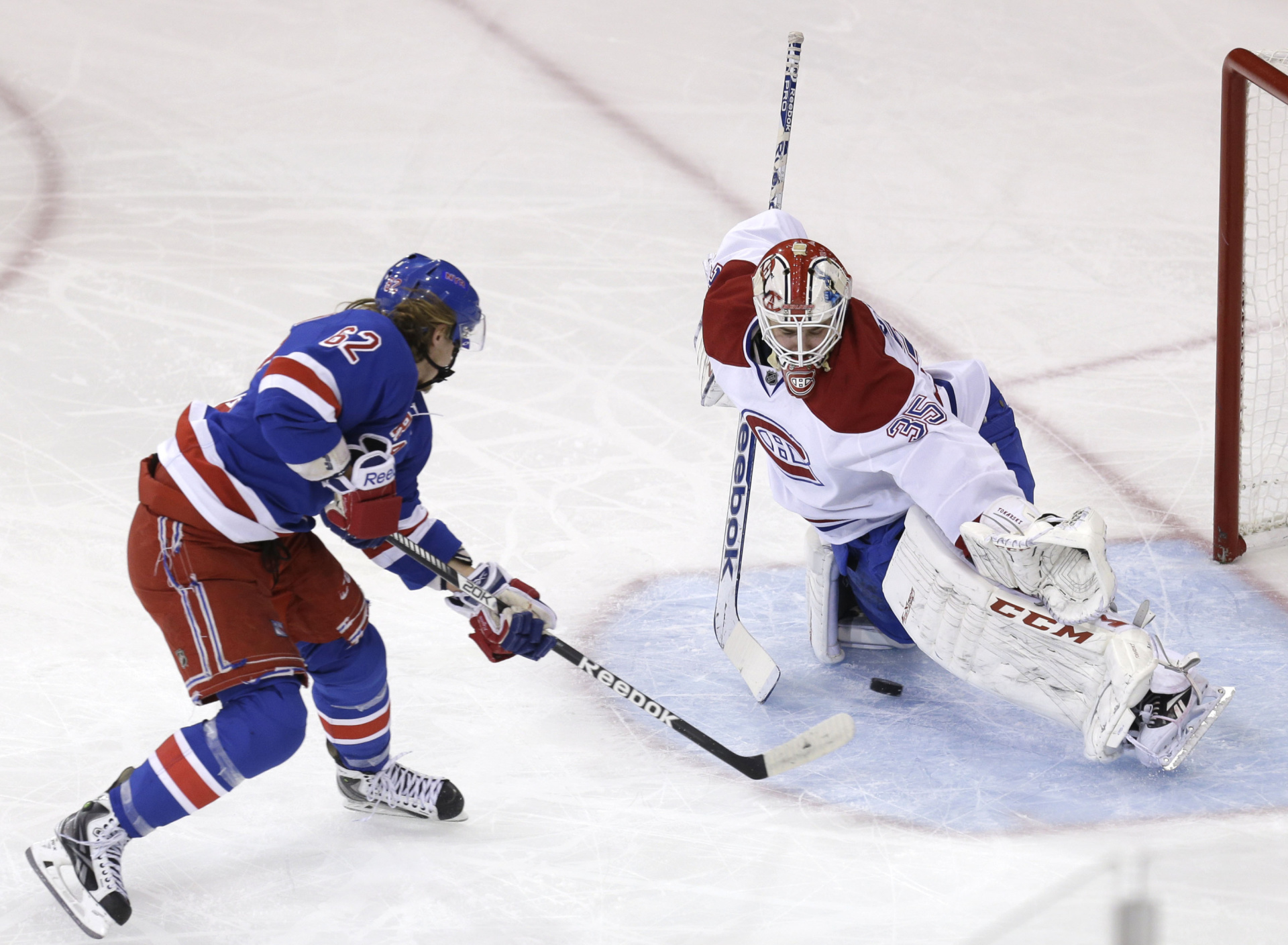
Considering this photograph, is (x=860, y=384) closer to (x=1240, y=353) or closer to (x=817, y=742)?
(x=817, y=742)

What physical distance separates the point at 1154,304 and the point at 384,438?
3306 mm

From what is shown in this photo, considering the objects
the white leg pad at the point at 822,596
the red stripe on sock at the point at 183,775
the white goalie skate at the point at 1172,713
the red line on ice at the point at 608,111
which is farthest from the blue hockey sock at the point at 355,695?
the red line on ice at the point at 608,111

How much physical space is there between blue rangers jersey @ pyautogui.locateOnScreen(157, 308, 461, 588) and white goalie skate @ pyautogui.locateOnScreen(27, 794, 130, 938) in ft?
Result: 1.63

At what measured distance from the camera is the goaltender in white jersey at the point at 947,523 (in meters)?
2.55

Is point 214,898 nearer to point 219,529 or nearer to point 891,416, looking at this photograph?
point 219,529

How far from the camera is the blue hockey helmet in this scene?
2.33m

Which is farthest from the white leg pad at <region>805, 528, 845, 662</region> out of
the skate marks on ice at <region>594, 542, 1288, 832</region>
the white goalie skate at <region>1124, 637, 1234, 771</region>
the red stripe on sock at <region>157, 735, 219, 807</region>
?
the red stripe on sock at <region>157, 735, 219, 807</region>

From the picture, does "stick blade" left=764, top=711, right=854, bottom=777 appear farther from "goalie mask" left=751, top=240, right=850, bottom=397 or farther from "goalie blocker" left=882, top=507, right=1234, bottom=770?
"goalie mask" left=751, top=240, right=850, bottom=397

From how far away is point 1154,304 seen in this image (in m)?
4.85

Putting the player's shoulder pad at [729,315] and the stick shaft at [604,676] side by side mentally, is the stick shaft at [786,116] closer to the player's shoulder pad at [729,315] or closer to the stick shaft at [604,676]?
the player's shoulder pad at [729,315]

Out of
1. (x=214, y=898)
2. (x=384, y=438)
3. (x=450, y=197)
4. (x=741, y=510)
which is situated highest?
(x=450, y=197)

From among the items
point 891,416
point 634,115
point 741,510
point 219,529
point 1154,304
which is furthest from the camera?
point 634,115

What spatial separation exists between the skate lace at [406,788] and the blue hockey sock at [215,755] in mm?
350

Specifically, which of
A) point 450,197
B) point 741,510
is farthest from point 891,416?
point 450,197
